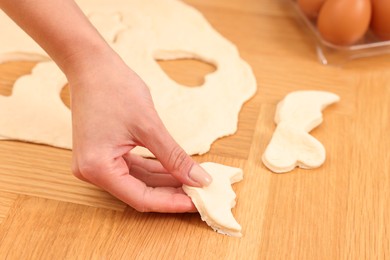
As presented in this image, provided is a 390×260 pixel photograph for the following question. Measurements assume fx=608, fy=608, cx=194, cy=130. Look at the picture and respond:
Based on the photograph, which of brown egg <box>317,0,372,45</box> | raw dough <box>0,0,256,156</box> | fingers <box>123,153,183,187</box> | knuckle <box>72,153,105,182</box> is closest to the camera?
knuckle <box>72,153,105,182</box>

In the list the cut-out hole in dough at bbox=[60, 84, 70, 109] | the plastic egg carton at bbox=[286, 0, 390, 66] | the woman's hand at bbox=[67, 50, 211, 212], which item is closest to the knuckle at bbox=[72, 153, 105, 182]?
the woman's hand at bbox=[67, 50, 211, 212]

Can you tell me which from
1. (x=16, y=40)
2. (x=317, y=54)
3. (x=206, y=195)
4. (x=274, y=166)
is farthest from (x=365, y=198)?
(x=16, y=40)

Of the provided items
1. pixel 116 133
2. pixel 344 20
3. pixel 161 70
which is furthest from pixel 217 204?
pixel 344 20

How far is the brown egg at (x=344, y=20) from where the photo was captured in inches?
48.6

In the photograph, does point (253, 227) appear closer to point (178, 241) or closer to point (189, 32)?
point (178, 241)

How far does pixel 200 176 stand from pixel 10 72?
1.72 ft

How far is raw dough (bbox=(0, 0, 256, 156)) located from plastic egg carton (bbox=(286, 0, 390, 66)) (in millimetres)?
186

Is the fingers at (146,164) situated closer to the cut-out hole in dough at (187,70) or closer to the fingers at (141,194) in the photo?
the fingers at (141,194)

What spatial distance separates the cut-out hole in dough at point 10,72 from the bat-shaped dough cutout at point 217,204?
0.46 metres

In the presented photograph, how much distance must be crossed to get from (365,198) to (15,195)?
0.57m

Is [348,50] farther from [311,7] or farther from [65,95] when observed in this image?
[65,95]

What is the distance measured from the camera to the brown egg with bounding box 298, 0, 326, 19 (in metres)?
1.33

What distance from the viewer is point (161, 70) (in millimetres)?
1242

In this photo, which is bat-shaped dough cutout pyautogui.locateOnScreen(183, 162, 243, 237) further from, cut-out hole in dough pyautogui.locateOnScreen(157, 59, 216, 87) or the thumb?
cut-out hole in dough pyautogui.locateOnScreen(157, 59, 216, 87)
